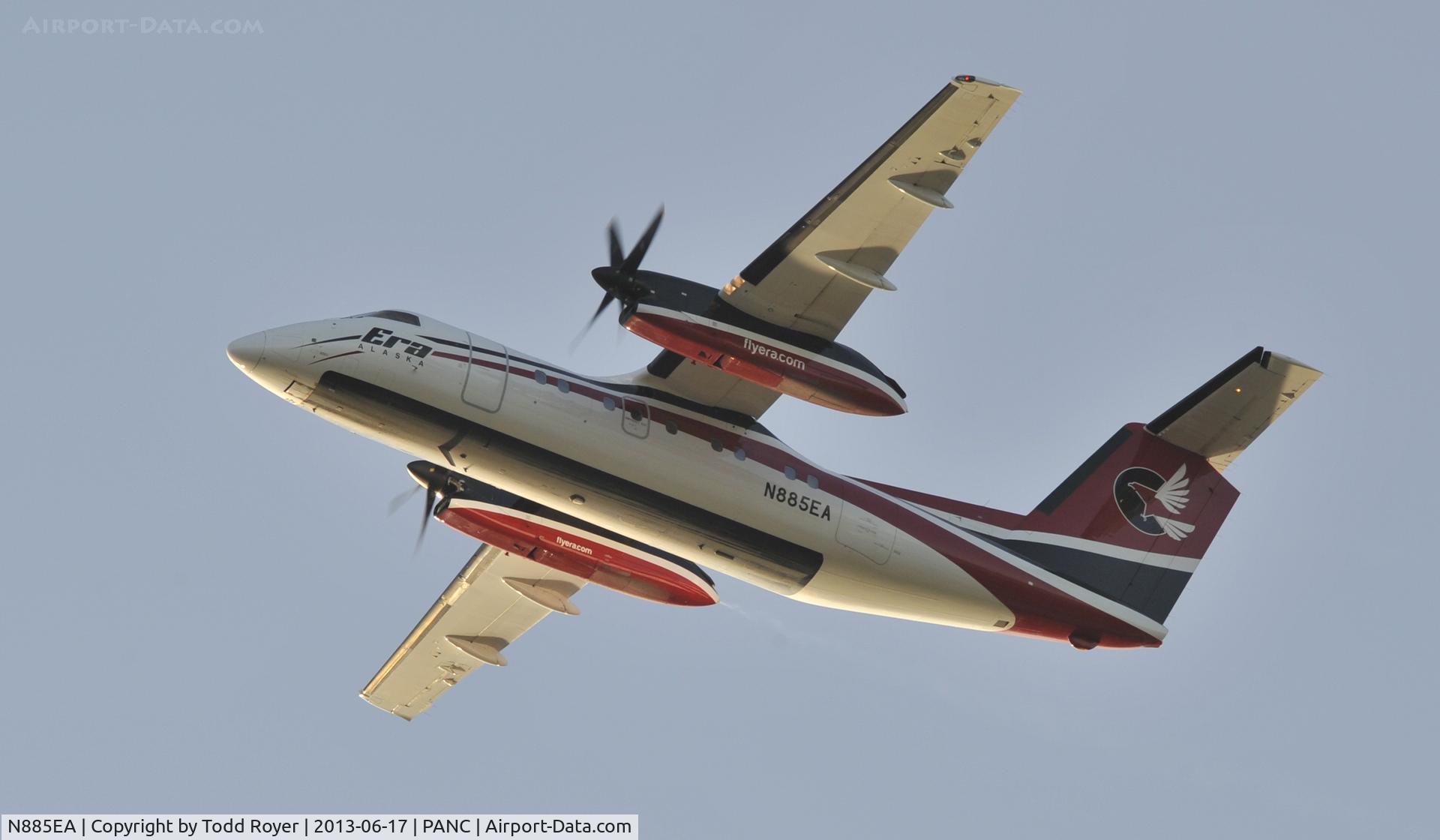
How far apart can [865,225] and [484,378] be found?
4827 millimetres

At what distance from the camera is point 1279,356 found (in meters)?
19.5

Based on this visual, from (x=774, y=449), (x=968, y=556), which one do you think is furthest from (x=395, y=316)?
(x=968, y=556)

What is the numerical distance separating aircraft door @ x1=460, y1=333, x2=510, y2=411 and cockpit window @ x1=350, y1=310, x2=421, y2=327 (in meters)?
0.72

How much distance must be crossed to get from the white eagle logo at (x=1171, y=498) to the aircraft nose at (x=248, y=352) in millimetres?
12038

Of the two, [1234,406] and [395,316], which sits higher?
[1234,406]

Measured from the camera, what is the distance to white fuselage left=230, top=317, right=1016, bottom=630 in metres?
17.4

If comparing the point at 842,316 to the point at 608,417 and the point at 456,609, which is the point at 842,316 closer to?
the point at 608,417

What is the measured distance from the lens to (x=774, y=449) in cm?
1917

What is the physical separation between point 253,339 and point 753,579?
676 cm

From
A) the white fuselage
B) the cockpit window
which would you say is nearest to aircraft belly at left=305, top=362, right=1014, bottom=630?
the white fuselage

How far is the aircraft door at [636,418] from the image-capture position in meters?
18.3

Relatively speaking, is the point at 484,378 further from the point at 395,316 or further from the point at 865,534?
the point at 865,534

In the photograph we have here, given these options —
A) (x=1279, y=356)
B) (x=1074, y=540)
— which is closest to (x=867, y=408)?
(x=1074, y=540)

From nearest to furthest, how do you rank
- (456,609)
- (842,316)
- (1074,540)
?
(842,316), (1074,540), (456,609)
